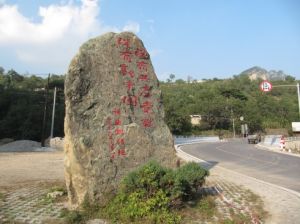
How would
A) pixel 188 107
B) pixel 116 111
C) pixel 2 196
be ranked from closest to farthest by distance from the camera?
pixel 116 111
pixel 2 196
pixel 188 107

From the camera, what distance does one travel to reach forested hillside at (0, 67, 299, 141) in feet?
173

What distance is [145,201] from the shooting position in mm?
7133

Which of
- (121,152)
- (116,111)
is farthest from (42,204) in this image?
(116,111)

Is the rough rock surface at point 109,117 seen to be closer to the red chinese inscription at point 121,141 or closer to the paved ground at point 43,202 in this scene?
the red chinese inscription at point 121,141

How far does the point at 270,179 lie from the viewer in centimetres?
1421

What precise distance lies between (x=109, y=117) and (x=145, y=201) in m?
2.31

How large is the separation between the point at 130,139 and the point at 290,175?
28.7ft

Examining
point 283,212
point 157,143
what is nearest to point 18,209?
point 157,143

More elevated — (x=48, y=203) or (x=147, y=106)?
(x=147, y=106)

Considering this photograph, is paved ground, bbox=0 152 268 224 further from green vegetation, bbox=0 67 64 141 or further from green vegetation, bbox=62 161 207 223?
green vegetation, bbox=0 67 64 141

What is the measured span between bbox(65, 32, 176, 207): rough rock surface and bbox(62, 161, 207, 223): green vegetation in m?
0.55

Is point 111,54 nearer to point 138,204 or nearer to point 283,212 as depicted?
point 138,204

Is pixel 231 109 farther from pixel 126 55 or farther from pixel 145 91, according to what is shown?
pixel 126 55

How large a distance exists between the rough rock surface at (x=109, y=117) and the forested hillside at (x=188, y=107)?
43.4 meters
